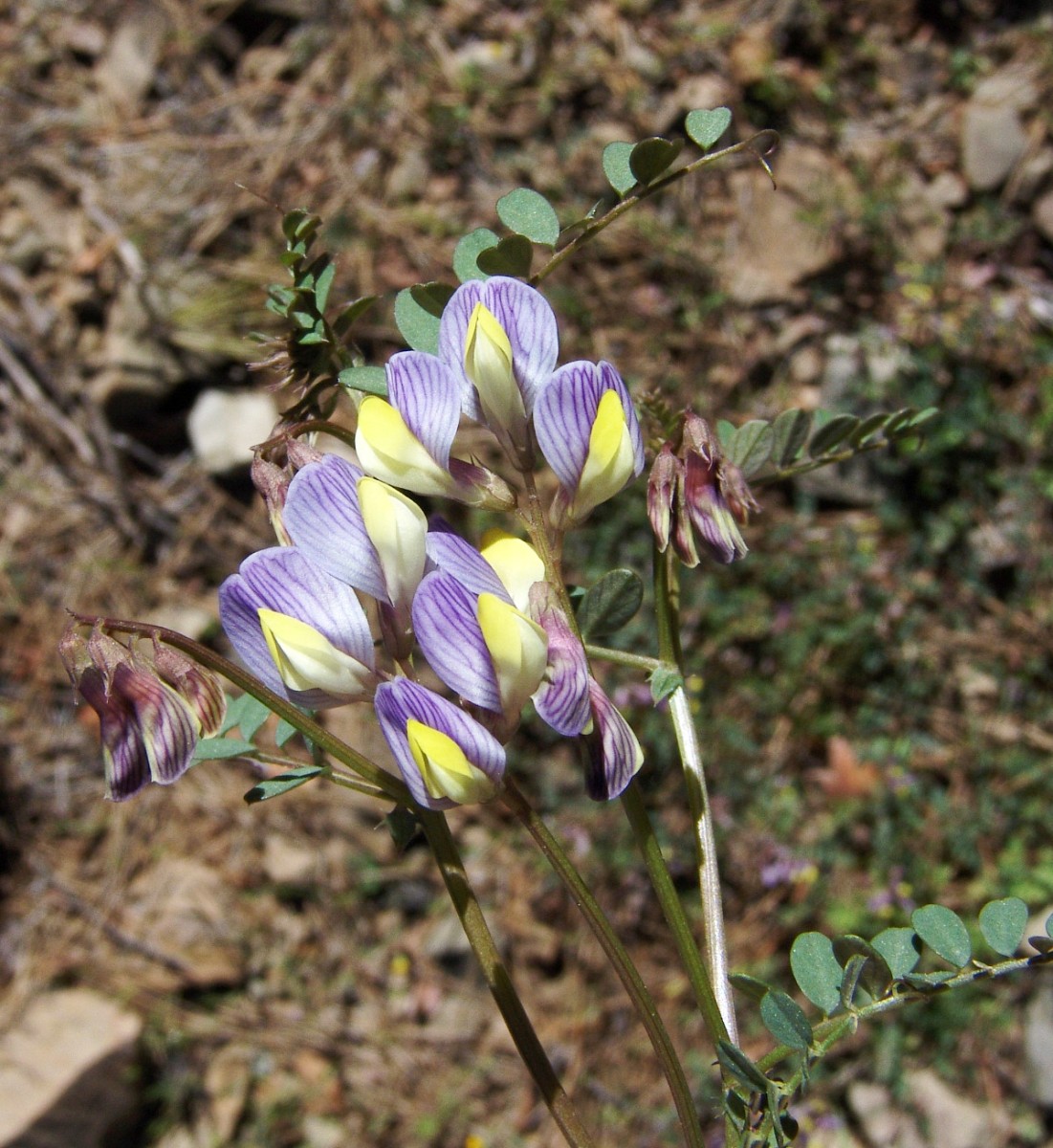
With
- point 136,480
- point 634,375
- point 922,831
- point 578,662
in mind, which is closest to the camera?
point 578,662

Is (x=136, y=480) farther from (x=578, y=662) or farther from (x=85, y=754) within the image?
(x=578, y=662)

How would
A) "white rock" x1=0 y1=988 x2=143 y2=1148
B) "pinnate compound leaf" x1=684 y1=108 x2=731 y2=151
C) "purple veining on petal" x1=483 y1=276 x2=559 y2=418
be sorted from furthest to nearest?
"white rock" x1=0 y1=988 x2=143 y2=1148, "pinnate compound leaf" x1=684 y1=108 x2=731 y2=151, "purple veining on petal" x1=483 y1=276 x2=559 y2=418

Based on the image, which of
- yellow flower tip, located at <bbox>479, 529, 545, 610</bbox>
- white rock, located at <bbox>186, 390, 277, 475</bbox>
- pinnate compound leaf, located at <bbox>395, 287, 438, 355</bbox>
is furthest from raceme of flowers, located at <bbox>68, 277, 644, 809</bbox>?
white rock, located at <bbox>186, 390, 277, 475</bbox>

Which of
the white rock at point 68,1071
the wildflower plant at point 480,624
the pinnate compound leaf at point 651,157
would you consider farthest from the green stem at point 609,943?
the white rock at point 68,1071

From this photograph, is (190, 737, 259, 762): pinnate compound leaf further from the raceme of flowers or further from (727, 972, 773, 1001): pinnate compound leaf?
(727, 972, 773, 1001): pinnate compound leaf

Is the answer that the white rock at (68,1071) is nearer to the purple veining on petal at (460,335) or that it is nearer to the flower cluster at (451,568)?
the flower cluster at (451,568)

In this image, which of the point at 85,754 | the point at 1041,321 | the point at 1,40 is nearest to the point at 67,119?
the point at 1,40

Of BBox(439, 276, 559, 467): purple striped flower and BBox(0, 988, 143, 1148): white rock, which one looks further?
BBox(0, 988, 143, 1148): white rock
